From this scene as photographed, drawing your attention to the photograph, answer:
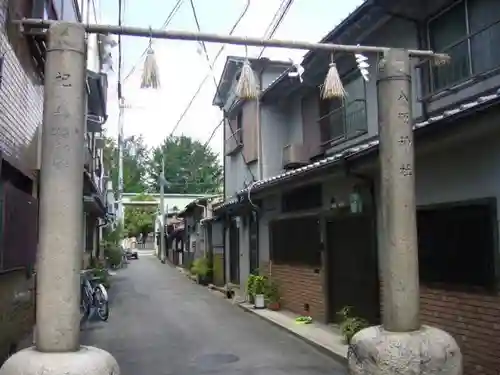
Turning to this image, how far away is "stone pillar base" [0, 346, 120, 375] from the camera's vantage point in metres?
3.52

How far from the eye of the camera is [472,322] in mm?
6859

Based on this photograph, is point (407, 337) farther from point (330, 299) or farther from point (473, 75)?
point (330, 299)

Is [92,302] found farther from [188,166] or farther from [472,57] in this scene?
[188,166]

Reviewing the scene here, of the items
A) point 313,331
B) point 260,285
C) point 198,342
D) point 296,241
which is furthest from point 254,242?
point 198,342

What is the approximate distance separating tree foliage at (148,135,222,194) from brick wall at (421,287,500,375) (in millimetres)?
60184

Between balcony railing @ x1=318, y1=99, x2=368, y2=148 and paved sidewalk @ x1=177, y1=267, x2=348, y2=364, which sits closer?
paved sidewalk @ x1=177, y1=267, x2=348, y2=364

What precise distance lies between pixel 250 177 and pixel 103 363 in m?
14.1

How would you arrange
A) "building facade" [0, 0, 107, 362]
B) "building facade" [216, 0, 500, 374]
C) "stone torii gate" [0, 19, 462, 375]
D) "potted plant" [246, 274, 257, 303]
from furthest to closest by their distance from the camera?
"potted plant" [246, 274, 257, 303] < "building facade" [216, 0, 500, 374] < "building facade" [0, 0, 107, 362] < "stone torii gate" [0, 19, 462, 375]

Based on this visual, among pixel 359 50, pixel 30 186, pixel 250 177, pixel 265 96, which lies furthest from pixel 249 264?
pixel 359 50

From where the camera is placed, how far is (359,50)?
5.06 metres

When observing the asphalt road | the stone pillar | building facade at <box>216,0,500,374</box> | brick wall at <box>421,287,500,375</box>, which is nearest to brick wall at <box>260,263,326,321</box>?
building facade at <box>216,0,500,374</box>

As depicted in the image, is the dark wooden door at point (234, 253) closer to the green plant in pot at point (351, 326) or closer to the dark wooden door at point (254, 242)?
the dark wooden door at point (254, 242)

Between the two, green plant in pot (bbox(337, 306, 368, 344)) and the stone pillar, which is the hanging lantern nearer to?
the stone pillar

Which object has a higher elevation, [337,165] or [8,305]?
[337,165]
